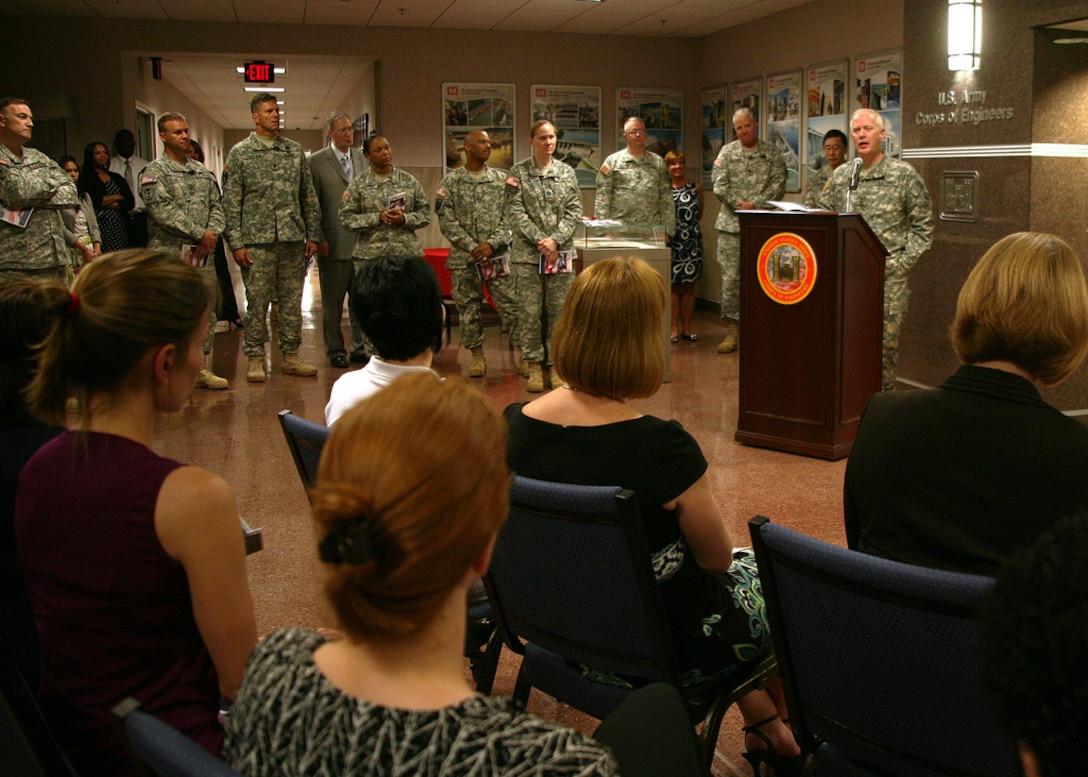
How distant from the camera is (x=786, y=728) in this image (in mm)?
2182

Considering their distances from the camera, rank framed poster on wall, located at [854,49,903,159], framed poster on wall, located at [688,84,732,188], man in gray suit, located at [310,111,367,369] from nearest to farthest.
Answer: man in gray suit, located at [310,111,367,369], framed poster on wall, located at [854,49,903,159], framed poster on wall, located at [688,84,732,188]

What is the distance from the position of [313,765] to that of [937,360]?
19.9 feet

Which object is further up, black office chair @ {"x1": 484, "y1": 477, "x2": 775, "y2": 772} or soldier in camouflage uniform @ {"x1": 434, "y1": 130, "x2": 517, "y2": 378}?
soldier in camouflage uniform @ {"x1": 434, "y1": 130, "x2": 517, "y2": 378}

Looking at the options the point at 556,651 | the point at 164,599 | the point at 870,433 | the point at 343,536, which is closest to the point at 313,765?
the point at 343,536

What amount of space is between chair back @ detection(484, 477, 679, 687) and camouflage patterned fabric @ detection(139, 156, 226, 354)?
5166 millimetres

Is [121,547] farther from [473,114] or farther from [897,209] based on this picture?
[473,114]

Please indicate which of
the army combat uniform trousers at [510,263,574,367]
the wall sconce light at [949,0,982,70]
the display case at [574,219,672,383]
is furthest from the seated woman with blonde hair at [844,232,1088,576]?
the army combat uniform trousers at [510,263,574,367]

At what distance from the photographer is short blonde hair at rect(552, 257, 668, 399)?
6.62 feet

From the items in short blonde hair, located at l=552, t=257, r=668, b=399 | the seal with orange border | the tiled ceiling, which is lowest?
short blonde hair, located at l=552, t=257, r=668, b=399

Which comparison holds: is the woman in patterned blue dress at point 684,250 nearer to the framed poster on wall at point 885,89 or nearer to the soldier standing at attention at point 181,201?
the framed poster on wall at point 885,89

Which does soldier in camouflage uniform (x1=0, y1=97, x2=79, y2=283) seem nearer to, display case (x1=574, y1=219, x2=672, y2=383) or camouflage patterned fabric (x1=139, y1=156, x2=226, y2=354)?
camouflage patterned fabric (x1=139, y1=156, x2=226, y2=354)

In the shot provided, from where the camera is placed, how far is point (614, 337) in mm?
2049

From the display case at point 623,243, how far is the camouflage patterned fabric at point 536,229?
142mm

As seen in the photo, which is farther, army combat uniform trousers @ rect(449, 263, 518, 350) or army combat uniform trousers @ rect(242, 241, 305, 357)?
army combat uniform trousers @ rect(449, 263, 518, 350)
